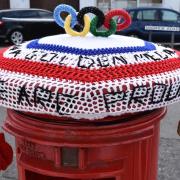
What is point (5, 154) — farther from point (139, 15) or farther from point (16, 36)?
point (16, 36)

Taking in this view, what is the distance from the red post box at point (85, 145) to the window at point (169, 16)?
9.53 metres

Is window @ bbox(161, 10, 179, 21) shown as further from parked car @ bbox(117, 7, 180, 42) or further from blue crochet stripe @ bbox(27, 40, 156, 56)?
blue crochet stripe @ bbox(27, 40, 156, 56)

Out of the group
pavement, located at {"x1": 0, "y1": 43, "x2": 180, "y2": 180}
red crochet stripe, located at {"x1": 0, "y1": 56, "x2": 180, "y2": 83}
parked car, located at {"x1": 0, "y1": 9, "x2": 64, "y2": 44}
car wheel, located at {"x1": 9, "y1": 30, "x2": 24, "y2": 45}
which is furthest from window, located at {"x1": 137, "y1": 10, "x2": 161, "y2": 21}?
red crochet stripe, located at {"x1": 0, "y1": 56, "x2": 180, "y2": 83}

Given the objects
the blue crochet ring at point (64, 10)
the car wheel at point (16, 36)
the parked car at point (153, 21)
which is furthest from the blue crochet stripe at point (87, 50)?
the car wheel at point (16, 36)

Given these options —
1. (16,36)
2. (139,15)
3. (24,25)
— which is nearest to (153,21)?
(139,15)

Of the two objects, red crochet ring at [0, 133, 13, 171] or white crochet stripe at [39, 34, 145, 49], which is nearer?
white crochet stripe at [39, 34, 145, 49]

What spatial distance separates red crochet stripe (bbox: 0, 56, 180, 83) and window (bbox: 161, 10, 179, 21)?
9.63m

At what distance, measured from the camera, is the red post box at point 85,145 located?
61.9 inches

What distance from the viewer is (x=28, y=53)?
1625mm

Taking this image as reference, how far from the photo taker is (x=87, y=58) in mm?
1521

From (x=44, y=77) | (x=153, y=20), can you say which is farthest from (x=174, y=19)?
(x=44, y=77)

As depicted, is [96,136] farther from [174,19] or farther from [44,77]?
[174,19]

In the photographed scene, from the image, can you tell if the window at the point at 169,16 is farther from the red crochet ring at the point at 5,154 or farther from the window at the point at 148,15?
the red crochet ring at the point at 5,154

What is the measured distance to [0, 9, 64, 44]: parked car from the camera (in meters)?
11.9
